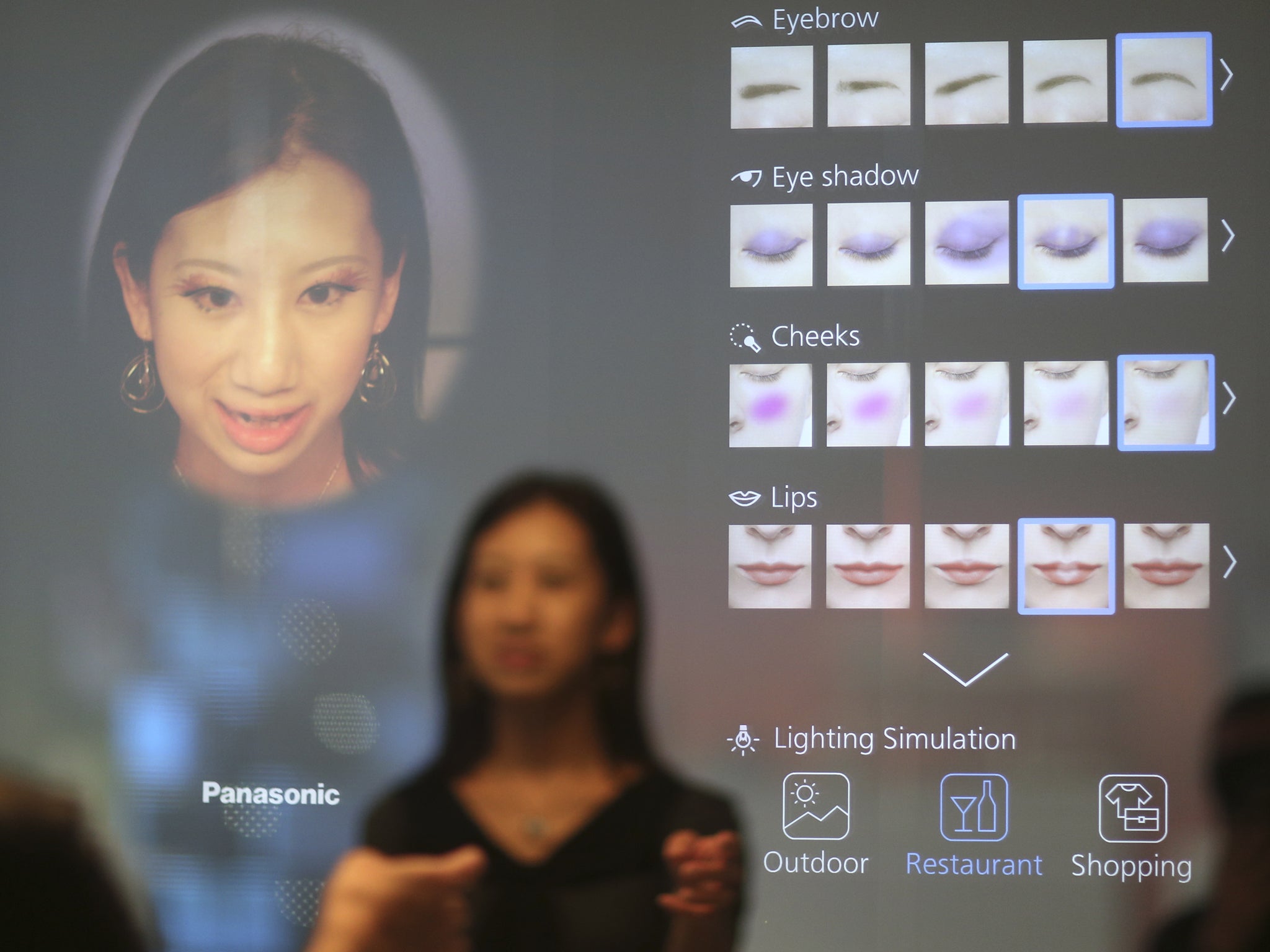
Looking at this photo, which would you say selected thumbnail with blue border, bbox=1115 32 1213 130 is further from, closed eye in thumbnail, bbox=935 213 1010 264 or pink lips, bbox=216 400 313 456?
pink lips, bbox=216 400 313 456

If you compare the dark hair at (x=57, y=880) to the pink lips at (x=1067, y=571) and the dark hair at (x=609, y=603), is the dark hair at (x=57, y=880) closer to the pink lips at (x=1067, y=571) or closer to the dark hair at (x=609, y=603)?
the dark hair at (x=609, y=603)

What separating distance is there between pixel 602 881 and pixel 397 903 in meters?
0.33

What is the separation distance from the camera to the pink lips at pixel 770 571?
6.18ft

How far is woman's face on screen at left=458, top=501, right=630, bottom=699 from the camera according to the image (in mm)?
1899

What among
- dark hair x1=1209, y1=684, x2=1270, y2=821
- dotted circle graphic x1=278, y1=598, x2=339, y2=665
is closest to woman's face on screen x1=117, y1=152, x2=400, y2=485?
dotted circle graphic x1=278, y1=598, x2=339, y2=665

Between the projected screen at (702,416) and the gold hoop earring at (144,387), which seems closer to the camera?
the projected screen at (702,416)

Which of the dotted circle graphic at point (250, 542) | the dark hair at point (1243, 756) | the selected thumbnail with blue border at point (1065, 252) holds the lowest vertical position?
the dark hair at point (1243, 756)

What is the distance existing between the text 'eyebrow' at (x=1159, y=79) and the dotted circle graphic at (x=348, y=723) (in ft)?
5.21

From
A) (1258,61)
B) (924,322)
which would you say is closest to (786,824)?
(924,322)

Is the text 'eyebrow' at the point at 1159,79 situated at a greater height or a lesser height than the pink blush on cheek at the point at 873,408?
greater

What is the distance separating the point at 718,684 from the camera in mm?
1882

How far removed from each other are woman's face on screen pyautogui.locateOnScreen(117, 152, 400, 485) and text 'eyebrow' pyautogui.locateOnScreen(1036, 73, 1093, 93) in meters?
1.09

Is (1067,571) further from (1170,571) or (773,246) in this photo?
(773,246)

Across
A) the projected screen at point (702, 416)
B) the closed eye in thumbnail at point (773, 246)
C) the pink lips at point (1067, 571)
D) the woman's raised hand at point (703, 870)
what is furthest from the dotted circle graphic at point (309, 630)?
the pink lips at point (1067, 571)
